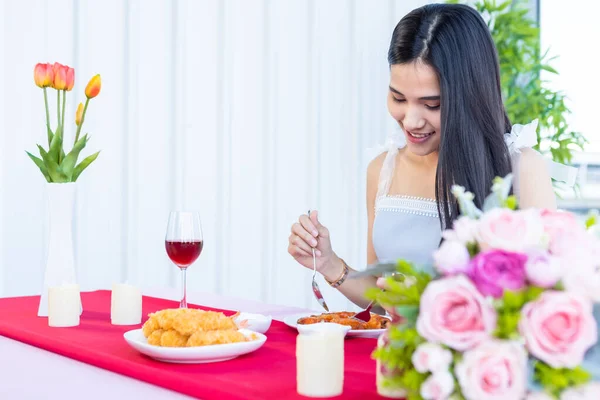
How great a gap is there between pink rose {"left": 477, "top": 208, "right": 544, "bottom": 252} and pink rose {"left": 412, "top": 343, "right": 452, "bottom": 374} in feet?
→ 0.37

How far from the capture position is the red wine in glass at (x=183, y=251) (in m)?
1.55

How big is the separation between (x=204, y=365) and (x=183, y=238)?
46 cm

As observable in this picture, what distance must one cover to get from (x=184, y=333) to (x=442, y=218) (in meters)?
0.90

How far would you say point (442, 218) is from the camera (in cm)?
188

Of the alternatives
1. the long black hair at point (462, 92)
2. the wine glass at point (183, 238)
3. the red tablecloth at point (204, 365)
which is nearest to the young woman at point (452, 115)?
the long black hair at point (462, 92)

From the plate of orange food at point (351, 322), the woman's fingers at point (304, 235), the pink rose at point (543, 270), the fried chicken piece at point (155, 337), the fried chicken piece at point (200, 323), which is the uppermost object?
the pink rose at point (543, 270)

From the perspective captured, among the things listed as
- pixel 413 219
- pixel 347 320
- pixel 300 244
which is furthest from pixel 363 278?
pixel 347 320

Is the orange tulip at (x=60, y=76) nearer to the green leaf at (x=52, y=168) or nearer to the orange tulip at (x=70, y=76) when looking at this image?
the orange tulip at (x=70, y=76)

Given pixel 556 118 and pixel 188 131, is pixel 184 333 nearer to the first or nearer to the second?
pixel 188 131

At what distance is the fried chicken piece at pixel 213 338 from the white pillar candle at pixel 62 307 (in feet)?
1.53

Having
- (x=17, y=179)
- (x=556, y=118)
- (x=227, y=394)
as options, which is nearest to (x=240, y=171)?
(x=17, y=179)

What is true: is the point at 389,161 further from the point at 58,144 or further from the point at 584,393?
the point at 584,393

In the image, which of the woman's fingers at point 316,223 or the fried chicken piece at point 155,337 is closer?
the fried chicken piece at point 155,337

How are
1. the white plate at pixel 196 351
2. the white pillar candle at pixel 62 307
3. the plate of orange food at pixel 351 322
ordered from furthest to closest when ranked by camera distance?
the white pillar candle at pixel 62 307 < the plate of orange food at pixel 351 322 < the white plate at pixel 196 351
